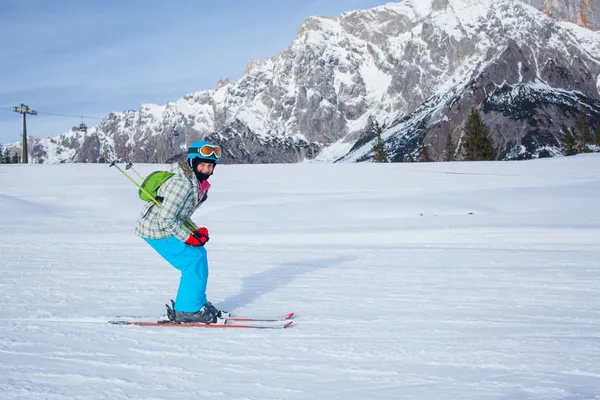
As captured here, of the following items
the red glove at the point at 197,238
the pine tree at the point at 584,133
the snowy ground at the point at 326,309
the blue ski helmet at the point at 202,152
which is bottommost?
the snowy ground at the point at 326,309

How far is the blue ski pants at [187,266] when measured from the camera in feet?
19.3

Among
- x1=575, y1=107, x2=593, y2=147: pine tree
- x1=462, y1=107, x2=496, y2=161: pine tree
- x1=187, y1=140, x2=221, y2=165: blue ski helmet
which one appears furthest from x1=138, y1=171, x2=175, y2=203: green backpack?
x1=575, y1=107, x2=593, y2=147: pine tree

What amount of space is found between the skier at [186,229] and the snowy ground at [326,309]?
0.37 metres

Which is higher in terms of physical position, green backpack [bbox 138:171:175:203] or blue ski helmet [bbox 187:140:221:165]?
blue ski helmet [bbox 187:140:221:165]

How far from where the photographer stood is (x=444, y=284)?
7.93 meters

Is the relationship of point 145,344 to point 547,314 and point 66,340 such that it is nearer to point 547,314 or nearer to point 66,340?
point 66,340

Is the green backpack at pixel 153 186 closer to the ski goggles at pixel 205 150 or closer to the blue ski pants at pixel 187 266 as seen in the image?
the ski goggles at pixel 205 150

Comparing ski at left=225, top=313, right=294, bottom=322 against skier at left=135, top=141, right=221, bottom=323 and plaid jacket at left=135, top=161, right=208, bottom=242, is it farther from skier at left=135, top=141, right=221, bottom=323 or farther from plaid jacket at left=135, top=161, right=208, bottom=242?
plaid jacket at left=135, top=161, right=208, bottom=242

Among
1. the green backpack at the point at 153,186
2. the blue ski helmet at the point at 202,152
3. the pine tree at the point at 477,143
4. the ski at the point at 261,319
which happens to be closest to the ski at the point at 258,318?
the ski at the point at 261,319

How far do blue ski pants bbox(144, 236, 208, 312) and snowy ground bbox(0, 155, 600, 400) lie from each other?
400mm

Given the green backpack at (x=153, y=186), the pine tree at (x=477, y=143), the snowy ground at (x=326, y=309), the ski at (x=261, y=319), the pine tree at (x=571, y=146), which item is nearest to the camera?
the snowy ground at (x=326, y=309)

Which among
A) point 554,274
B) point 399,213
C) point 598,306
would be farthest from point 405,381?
point 399,213

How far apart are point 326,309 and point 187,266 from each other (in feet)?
5.84

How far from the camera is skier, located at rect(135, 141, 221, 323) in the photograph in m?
5.70
